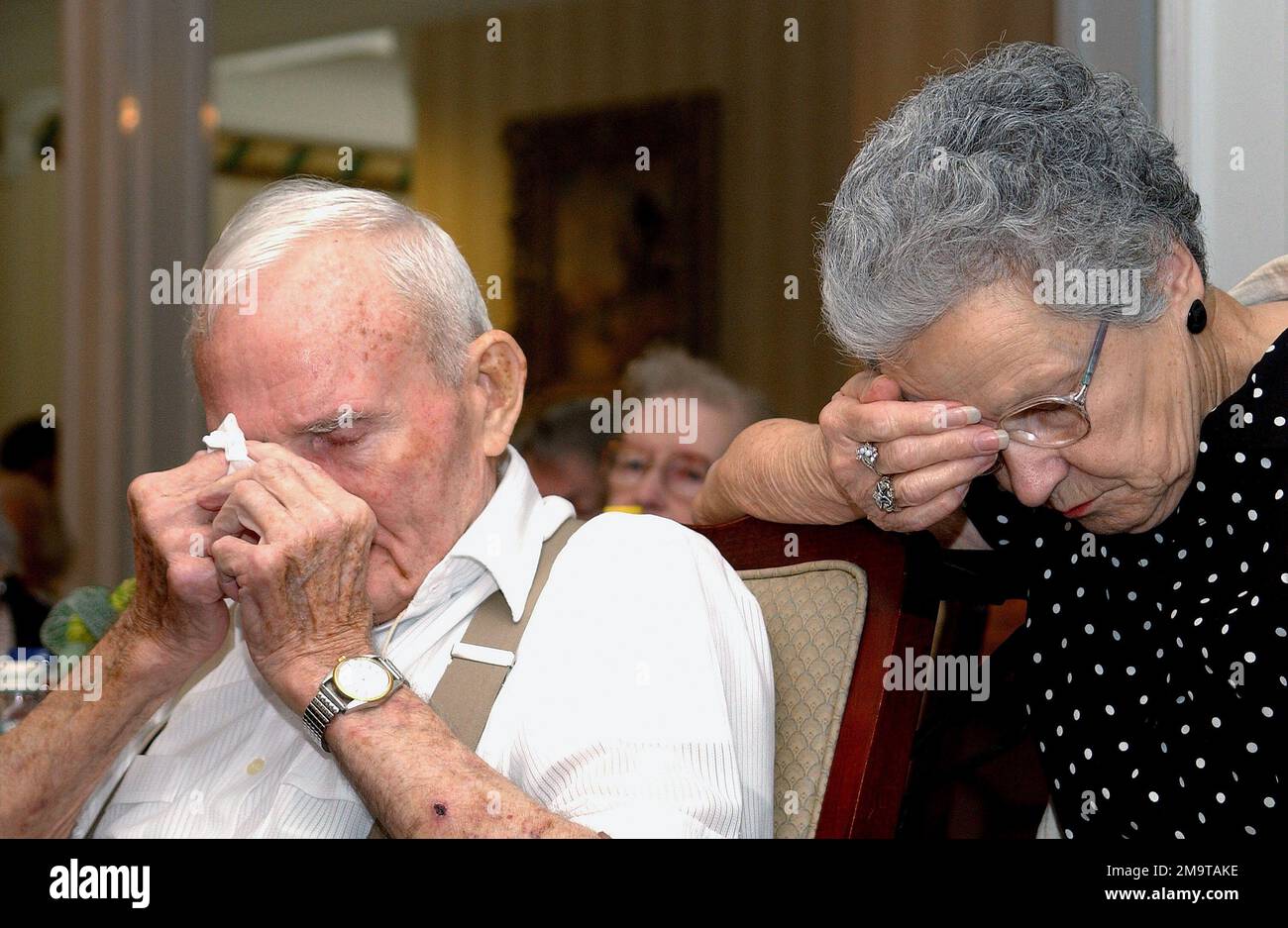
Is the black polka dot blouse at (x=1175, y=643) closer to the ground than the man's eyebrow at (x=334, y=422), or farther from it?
closer to the ground

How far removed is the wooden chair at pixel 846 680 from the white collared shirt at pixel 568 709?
4 centimetres

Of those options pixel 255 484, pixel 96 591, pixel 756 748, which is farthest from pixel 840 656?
→ pixel 96 591

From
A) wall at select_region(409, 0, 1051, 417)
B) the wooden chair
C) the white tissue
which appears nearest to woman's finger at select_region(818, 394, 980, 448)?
the wooden chair

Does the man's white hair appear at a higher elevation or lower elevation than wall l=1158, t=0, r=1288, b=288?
lower

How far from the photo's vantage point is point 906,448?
1.25 meters

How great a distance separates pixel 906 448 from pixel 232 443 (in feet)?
2.18

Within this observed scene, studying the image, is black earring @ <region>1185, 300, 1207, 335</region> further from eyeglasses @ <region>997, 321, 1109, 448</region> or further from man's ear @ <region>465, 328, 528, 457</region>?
man's ear @ <region>465, 328, 528, 457</region>

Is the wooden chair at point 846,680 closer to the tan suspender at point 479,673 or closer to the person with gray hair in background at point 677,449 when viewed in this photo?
the tan suspender at point 479,673

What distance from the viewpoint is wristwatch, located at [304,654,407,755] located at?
1.17m

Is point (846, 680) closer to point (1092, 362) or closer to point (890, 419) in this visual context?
point (890, 419)

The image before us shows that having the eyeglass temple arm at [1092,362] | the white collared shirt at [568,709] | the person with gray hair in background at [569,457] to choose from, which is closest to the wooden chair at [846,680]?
the white collared shirt at [568,709]

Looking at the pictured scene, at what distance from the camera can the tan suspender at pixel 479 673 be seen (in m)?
1.25

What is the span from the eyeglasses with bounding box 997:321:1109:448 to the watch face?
62 cm
